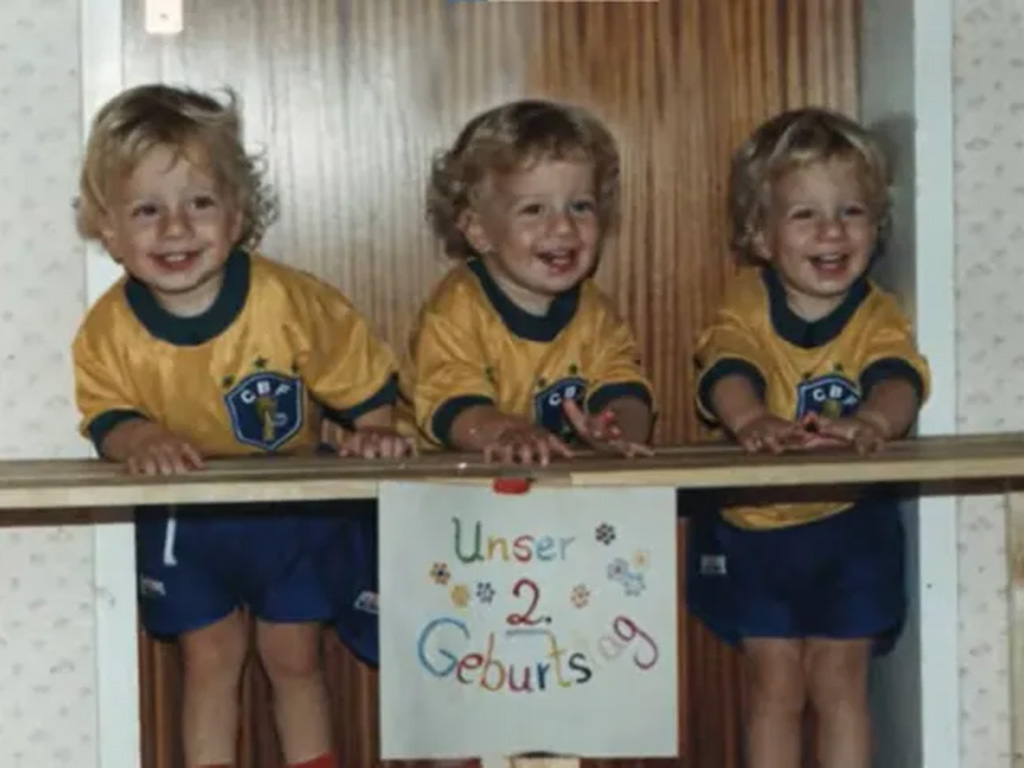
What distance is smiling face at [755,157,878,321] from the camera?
1733 millimetres

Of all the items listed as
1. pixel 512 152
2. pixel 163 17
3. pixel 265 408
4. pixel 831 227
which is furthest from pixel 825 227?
pixel 163 17

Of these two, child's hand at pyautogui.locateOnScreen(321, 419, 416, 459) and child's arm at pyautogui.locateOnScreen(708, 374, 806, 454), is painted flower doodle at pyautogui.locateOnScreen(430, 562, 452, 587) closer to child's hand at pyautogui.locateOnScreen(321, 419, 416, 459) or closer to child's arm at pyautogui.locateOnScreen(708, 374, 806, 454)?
child's hand at pyautogui.locateOnScreen(321, 419, 416, 459)

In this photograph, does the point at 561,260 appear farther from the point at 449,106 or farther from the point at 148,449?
the point at 148,449

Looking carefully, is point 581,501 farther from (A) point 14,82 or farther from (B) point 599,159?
(A) point 14,82

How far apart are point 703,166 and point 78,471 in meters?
0.61

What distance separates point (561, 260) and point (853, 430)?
0.27 meters

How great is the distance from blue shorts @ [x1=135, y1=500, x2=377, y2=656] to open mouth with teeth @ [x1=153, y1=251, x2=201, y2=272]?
20 centimetres

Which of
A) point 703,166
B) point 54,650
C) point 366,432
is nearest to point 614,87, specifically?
point 703,166

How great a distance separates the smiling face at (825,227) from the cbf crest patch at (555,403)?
0.65 ft

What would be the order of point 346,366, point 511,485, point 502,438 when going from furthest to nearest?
point 346,366
point 502,438
point 511,485

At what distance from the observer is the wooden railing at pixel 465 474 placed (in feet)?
4.91

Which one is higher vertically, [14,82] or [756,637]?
[14,82]

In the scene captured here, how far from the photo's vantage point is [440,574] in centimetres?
155

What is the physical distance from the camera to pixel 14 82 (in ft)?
5.72
